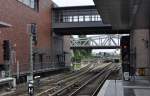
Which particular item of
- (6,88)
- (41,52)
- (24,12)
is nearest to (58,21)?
(41,52)

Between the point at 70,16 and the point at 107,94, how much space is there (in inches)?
2087

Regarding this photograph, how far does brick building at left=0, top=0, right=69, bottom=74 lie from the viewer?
166ft

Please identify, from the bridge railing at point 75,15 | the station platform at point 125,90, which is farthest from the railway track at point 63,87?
the bridge railing at point 75,15

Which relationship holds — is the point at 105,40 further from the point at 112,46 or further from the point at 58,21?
the point at 58,21

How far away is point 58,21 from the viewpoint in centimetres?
7538

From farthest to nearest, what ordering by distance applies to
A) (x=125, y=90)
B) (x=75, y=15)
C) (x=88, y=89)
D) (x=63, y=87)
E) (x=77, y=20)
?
(x=75, y=15), (x=77, y=20), (x=88, y=89), (x=63, y=87), (x=125, y=90)

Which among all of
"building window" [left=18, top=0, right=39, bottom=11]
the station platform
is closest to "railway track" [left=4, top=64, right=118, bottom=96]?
the station platform

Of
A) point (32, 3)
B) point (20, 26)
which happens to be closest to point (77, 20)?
point (32, 3)

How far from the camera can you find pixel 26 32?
57156mm

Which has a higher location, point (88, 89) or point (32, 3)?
point (32, 3)

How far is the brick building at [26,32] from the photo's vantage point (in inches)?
1988

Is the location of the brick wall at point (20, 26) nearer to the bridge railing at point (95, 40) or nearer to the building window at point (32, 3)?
the building window at point (32, 3)

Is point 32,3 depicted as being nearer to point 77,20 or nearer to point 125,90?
point 77,20

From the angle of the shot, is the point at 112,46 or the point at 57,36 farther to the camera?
the point at 112,46
